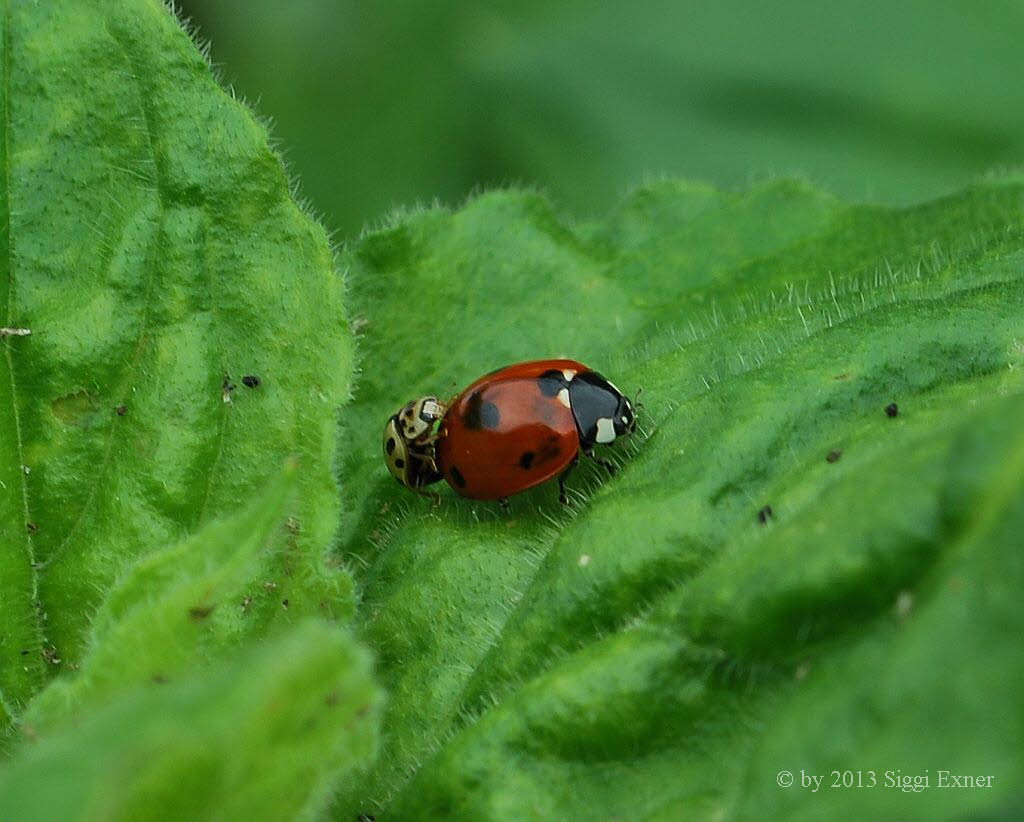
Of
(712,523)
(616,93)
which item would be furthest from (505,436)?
(616,93)

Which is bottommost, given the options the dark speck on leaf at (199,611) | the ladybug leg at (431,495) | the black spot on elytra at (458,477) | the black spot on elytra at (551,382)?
the ladybug leg at (431,495)

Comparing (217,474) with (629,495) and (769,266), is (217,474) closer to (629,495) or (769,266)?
(629,495)

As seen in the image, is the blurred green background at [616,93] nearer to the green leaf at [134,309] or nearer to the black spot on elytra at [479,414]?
the black spot on elytra at [479,414]

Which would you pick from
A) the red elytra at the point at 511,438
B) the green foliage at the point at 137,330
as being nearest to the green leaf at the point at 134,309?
the green foliage at the point at 137,330

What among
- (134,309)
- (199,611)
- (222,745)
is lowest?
(199,611)

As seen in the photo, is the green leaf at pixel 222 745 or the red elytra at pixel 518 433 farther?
the red elytra at pixel 518 433

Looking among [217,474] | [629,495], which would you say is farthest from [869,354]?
[217,474]

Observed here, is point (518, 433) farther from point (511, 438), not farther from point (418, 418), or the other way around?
point (418, 418)
